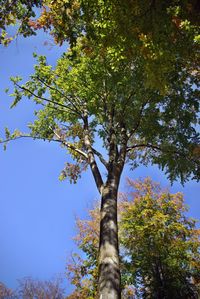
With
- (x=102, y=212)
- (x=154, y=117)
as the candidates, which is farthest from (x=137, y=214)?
(x=102, y=212)

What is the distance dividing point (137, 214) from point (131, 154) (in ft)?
13.2

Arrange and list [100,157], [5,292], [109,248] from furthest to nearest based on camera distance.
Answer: [5,292] < [100,157] < [109,248]

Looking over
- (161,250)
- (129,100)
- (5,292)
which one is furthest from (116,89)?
(5,292)

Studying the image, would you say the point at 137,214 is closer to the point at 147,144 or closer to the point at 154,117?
the point at 147,144

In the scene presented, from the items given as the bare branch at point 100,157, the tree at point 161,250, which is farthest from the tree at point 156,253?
the bare branch at point 100,157

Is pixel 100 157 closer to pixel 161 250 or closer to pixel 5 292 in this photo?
pixel 161 250

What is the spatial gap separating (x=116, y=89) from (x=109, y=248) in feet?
18.5

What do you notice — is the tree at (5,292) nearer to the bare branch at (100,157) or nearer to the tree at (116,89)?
the tree at (116,89)

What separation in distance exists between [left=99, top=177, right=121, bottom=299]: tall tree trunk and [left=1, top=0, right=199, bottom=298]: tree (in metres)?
0.02

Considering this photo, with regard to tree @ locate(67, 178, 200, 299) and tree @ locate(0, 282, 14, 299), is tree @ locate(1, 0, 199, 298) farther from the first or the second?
tree @ locate(0, 282, 14, 299)

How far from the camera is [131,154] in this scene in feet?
47.1

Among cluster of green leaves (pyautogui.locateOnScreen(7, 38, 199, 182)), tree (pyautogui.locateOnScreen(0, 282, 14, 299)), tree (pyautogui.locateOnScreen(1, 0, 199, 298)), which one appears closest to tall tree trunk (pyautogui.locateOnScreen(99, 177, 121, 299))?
tree (pyautogui.locateOnScreen(1, 0, 199, 298))

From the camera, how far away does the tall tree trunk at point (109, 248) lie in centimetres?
585

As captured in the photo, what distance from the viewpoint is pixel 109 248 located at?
6645 millimetres
